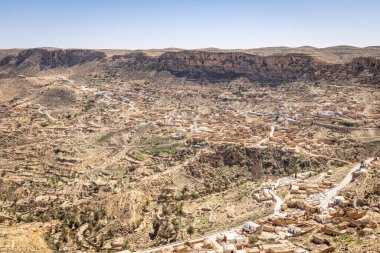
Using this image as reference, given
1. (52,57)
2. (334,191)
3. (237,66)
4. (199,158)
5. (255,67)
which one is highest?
(52,57)

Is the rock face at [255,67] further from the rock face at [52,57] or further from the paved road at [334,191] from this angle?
the paved road at [334,191]

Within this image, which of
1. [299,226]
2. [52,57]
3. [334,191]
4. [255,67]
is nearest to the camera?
[299,226]

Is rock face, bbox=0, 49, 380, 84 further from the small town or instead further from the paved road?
the small town

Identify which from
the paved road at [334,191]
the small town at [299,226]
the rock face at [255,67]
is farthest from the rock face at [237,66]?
the small town at [299,226]

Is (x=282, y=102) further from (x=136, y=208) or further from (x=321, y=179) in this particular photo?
(x=136, y=208)

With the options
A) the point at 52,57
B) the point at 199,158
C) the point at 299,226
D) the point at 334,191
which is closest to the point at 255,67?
Result: the point at 199,158

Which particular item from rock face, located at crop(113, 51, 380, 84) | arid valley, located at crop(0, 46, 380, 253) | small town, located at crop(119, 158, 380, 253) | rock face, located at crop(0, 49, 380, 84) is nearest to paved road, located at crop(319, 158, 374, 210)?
small town, located at crop(119, 158, 380, 253)

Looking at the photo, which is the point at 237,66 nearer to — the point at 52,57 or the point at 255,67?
the point at 255,67

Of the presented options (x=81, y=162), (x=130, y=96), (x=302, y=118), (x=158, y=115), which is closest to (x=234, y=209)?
(x=81, y=162)

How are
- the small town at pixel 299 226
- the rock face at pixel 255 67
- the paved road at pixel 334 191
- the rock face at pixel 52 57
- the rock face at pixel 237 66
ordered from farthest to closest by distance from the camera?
the rock face at pixel 52 57
the rock face at pixel 237 66
the rock face at pixel 255 67
the paved road at pixel 334 191
the small town at pixel 299 226

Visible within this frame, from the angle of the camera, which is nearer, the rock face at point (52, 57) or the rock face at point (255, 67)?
the rock face at point (255, 67)

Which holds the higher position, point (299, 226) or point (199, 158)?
point (199, 158)
